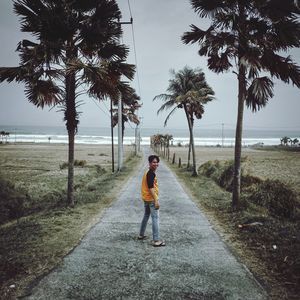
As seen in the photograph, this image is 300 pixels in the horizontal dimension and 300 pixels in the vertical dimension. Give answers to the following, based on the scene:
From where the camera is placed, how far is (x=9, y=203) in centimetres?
983

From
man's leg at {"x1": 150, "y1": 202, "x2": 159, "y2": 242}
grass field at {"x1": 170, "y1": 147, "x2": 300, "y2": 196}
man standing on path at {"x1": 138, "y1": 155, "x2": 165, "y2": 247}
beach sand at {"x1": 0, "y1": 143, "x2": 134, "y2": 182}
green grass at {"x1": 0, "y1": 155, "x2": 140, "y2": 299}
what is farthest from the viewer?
beach sand at {"x1": 0, "y1": 143, "x2": 134, "y2": 182}

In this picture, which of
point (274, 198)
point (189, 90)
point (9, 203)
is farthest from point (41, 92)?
point (189, 90)

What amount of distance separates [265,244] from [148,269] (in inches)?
111

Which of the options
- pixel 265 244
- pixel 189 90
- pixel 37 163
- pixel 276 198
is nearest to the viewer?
pixel 265 244

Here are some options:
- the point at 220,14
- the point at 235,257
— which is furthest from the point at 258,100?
the point at 235,257

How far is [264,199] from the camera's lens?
10.7 meters

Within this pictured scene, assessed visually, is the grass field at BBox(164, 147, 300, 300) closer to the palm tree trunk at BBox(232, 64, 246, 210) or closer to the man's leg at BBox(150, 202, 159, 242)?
the palm tree trunk at BBox(232, 64, 246, 210)

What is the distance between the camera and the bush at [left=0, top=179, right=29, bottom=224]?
9406 millimetres

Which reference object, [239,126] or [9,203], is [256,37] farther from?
[9,203]

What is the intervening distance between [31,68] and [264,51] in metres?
6.85

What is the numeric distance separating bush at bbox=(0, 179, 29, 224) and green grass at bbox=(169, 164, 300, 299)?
6.27 metres

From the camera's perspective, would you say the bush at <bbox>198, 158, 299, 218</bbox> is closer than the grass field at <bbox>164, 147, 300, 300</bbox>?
No

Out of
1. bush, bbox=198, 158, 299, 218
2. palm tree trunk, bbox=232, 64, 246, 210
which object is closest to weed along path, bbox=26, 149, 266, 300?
palm tree trunk, bbox=232, 64, 246, 210

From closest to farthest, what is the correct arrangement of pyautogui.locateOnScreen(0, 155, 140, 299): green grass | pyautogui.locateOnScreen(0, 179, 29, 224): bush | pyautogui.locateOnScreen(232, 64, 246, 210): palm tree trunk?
1. pyautogui.locateOnScreen(0, 155, 140, 299): green grass
2. pyautogui.locateOnScreen(0, 179, 29, 224): bush
3. pyautogui.locateOnScreen(232, 64, 246, 210): palm tree trunk
